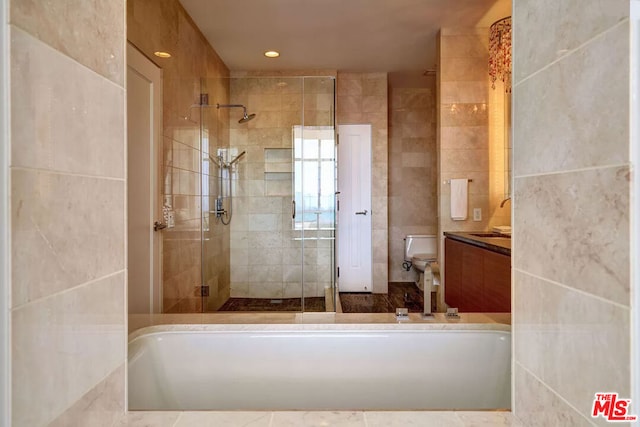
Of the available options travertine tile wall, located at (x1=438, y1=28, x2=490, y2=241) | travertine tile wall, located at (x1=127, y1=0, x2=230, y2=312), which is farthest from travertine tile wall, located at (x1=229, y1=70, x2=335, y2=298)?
travertine tile wall, located at (x1=438, y1=28, x2=490, y2=241)

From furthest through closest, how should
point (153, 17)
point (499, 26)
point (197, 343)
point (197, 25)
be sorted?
point (197, 25), point (499, 26), point (153, 17), point (197, 343)

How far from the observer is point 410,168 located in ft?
16.9

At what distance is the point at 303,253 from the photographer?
3.50 m

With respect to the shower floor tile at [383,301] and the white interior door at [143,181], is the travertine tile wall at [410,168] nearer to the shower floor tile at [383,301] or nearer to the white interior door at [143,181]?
the shower floor tile at [383,301]

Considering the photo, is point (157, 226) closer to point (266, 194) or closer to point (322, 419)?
point (266, 194)

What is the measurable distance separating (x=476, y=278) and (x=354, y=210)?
2242mm

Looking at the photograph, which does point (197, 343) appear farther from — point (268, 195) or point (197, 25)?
point (197, 25)

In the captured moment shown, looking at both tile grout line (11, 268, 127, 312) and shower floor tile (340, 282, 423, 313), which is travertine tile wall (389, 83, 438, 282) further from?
tile grout line (11, 268, 127, 312)

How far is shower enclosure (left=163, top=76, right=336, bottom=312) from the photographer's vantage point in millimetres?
3396

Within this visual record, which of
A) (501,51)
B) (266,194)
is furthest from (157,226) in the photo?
(501,51)

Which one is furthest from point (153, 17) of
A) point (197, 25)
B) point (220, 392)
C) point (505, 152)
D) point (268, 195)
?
point (505, 152)

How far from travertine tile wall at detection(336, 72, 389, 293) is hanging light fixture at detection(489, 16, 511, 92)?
1.57m

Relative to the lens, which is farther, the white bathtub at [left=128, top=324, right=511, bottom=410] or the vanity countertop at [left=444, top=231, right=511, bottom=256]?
the vanity countertop at [left=444, top=231, right=511, bottom=256]

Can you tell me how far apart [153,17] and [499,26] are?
257 centimetres
